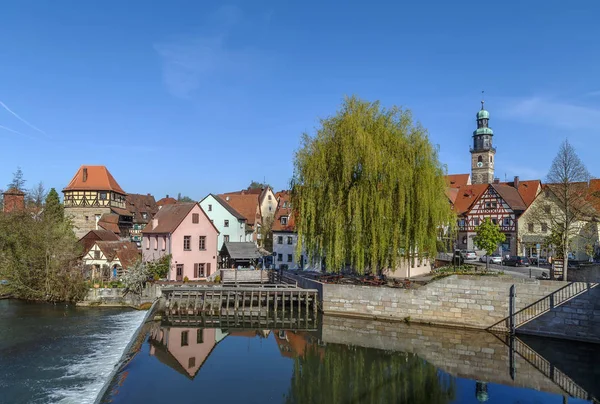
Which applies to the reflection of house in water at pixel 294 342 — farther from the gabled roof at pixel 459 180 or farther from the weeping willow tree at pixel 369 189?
the gabled roof at pixel 459 180

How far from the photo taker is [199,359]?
20.9 meters

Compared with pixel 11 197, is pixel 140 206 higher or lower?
lower

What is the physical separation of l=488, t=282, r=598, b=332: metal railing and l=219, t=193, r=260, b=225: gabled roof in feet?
116

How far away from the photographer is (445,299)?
1049 inches

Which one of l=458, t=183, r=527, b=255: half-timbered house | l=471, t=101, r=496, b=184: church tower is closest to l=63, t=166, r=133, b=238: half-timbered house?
l=458, t=183, r=527, b=255: half-timbered house

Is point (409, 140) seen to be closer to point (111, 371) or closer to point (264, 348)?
point (264, 348)

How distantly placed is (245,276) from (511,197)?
35460 millimetres

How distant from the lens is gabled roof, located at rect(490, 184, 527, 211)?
53.8 m

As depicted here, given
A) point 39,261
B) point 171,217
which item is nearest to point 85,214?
point 171,217

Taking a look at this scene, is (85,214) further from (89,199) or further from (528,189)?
(528,189)

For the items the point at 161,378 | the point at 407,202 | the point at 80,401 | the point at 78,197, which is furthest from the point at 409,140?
the point at 78,197

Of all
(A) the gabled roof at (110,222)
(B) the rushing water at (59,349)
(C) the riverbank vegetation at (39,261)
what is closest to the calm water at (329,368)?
(B) the rushing water at (59,349)

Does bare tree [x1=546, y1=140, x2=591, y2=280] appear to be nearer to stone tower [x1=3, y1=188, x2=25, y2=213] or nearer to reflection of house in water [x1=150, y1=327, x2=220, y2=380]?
reflection of house in water [x1=150, y1=327, x2=220, y2=380]

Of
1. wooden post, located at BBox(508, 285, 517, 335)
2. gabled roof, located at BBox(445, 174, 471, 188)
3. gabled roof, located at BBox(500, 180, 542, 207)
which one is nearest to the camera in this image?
wooden post, located at BBox(508, 285, 517, 335)
